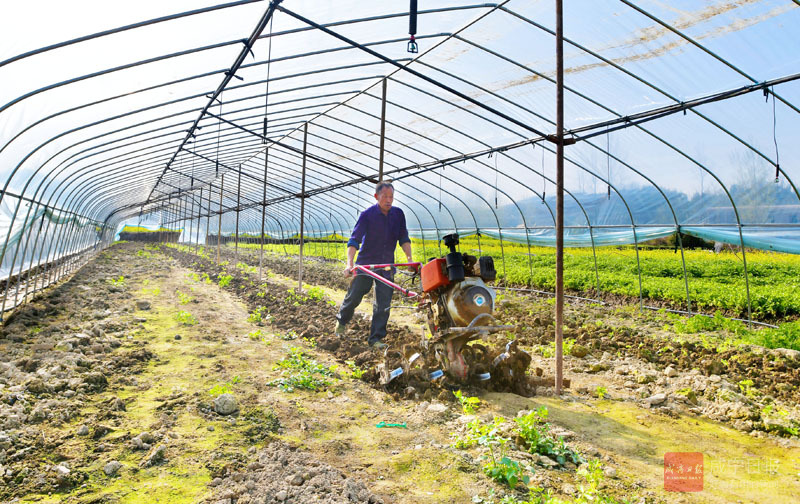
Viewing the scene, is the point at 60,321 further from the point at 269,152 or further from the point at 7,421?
the point at 269,152

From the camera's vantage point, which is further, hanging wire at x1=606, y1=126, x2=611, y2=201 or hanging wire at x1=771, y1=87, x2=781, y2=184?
hanging wire at x1=606, y1=126, x2=611, y2=201

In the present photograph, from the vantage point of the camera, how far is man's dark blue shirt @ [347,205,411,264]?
20.9 ft

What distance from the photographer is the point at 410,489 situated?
2.97 meters

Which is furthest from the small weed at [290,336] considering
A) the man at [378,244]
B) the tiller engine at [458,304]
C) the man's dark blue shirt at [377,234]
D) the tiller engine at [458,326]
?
the tiller engine at [458,304]

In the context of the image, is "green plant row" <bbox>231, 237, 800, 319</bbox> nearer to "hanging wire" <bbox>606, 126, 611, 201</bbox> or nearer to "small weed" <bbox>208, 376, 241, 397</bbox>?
"hanging wire" <bbox>606, 126, 611, 201</bbox>

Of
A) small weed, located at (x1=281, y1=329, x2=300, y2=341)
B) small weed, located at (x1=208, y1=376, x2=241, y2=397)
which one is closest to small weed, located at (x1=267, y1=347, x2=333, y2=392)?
small weed, located at (x1=208, y1=376, x2=241, y2=397)

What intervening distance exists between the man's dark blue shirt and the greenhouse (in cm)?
5

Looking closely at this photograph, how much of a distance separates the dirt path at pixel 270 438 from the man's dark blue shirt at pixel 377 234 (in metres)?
1.49

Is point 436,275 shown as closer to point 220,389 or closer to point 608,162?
point 220,389

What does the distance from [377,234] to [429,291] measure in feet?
5.95

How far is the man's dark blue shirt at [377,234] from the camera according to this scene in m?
6.38

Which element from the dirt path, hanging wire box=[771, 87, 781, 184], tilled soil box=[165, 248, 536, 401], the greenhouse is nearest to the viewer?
the dirt path

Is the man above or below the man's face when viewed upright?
below

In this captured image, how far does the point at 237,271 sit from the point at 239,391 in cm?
1468
